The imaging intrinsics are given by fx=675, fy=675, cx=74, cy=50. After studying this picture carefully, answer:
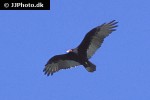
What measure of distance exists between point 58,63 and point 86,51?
3.98 feet

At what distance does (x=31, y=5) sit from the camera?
2194 cm

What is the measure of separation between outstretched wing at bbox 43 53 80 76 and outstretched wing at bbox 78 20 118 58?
1.86 ft

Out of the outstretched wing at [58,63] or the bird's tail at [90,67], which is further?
the outstretched wing at [58,63]

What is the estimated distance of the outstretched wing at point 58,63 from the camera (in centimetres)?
2167

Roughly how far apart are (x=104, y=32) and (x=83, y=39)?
Answer: 803 millimetres

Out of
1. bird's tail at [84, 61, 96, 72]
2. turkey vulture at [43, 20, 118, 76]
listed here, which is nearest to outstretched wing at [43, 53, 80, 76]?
turkey vulture at [43, 20, 118, 76]

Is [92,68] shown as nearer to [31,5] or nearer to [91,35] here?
[91,35]

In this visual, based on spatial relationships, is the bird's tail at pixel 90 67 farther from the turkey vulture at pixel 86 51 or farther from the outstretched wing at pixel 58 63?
the outstretched wing at pixel 58 63

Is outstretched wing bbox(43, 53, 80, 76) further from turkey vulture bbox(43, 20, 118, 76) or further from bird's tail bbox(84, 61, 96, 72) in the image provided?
bird's tail bbox(84, 61, 96, 72)

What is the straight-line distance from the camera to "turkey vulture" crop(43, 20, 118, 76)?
68.8 feet

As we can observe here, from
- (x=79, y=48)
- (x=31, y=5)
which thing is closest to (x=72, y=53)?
(x=79, y=48)

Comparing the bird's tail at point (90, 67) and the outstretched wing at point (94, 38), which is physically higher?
the outstretched wing at point (94, 38)

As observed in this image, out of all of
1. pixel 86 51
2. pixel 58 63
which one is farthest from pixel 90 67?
pixel 58 63

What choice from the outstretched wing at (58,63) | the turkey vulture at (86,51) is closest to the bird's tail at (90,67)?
the turkey vulture at (86,51)
